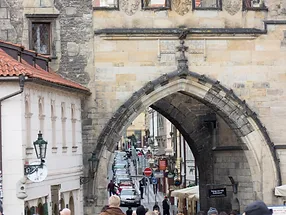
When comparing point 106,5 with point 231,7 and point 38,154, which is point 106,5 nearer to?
point 231,7

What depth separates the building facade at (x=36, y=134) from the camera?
21156 millimetres

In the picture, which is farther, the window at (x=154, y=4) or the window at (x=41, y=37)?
the window at (x=154, y=4)

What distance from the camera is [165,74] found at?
30266 mm

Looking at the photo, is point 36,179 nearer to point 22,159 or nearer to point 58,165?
point 22,159

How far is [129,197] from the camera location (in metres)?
53.9

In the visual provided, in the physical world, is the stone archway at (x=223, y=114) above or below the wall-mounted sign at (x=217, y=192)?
above

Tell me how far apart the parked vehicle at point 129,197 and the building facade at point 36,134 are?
2429 cm

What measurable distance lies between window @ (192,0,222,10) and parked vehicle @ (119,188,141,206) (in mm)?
23147

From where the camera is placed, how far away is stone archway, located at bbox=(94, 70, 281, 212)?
30125 mm

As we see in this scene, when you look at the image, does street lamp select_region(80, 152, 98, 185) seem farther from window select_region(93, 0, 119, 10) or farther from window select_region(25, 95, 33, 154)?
window select_region(25, 95, 33, 154)

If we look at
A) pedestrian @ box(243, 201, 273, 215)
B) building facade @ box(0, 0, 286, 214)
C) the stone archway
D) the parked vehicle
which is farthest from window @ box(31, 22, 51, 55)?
the parked vehicle

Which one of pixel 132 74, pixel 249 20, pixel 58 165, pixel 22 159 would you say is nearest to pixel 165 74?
pixel 132 74

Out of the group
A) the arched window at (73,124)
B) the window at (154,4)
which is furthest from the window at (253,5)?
the arched window at (73,124)

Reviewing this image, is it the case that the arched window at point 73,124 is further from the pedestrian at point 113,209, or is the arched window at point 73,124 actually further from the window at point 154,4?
the pedestrian at point 113,209
